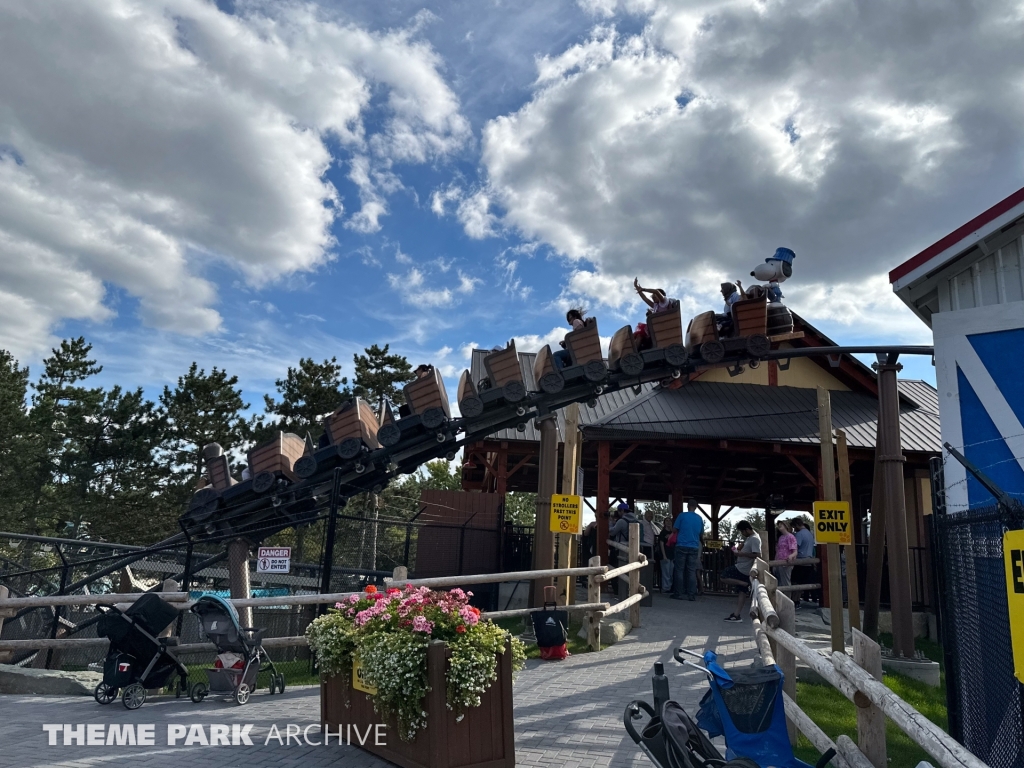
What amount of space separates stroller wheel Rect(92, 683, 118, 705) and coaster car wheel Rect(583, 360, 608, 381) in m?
6.94

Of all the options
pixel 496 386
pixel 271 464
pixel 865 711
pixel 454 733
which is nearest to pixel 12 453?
pixel 271 464

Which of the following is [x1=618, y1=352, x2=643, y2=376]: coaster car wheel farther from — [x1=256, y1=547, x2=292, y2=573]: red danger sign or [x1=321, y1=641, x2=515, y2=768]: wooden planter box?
[x1=321, y1=641, x2=515, y2=768]: wooden planter box

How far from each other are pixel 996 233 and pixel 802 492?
16.0 meters

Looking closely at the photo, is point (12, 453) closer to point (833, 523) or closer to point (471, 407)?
point (471, 407)

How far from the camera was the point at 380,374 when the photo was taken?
36500 mm

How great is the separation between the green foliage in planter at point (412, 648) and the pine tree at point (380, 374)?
30.2 metres

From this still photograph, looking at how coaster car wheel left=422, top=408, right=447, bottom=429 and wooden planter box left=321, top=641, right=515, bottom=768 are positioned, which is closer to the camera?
wooden planter box left=321, top=641, right=515, bottom=768

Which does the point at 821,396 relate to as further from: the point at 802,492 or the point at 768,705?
the point at 802,492

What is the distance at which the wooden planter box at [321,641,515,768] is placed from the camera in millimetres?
4926

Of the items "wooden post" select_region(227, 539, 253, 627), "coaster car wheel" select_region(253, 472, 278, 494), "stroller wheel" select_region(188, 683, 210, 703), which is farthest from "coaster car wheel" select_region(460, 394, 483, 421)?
"stroller wheel" select_region(188, 683, 210, 703)

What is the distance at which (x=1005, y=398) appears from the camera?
845 centimetres

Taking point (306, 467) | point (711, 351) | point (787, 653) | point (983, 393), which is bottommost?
point (787, 653)

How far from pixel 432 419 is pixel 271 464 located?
242cm

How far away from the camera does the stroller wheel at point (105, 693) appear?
24.2ft
